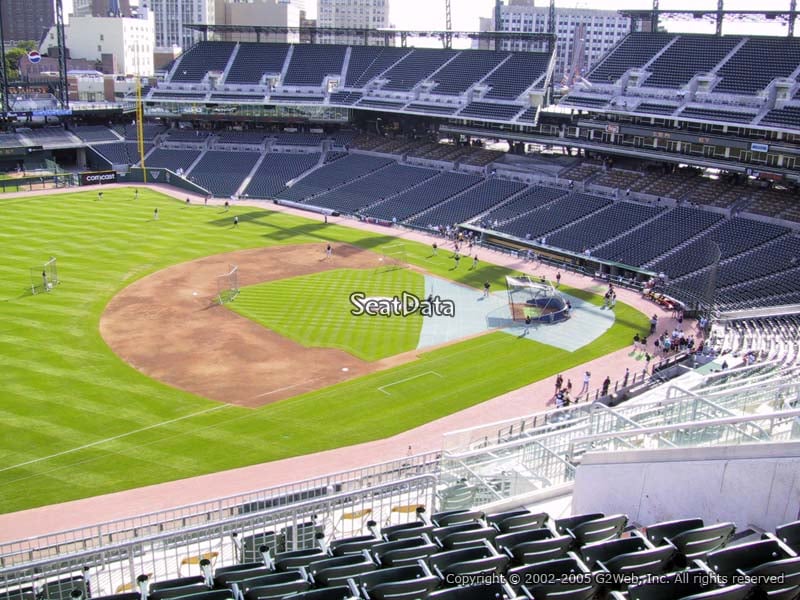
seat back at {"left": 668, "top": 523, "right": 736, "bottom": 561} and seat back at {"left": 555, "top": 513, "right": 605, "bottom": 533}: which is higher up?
seat back at {"left": 668, "top": 523, "right": 736, "bottom": 561}

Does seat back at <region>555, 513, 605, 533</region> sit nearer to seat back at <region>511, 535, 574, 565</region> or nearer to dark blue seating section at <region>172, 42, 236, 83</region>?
seat back at <region>511, 535, 574, 565</region>

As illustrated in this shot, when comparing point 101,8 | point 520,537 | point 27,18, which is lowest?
point 520,537

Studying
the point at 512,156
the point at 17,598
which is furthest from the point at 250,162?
the point at 17,598

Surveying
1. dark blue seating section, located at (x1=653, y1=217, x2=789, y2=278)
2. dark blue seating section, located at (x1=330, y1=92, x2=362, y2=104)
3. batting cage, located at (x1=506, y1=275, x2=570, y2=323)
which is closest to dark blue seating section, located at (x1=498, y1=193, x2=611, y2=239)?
dark blue seating section, located at (x1=653, y1=217, x2=789, y2=278)

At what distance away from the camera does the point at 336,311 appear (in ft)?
146

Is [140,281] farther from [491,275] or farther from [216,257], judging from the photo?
[491,275]

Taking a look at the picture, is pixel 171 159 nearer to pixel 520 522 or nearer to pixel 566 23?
pixel 520 522

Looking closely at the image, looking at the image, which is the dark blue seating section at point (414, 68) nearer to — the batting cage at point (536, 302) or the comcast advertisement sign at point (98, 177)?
the comcast advertisement sign at point (98, 177)

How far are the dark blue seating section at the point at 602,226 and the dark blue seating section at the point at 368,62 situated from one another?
36498 mm

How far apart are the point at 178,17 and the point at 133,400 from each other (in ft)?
591

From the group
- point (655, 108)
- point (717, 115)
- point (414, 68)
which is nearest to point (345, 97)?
point (414, 68)

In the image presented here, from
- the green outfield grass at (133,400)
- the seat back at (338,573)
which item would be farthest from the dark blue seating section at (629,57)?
the seat back at (338,573)

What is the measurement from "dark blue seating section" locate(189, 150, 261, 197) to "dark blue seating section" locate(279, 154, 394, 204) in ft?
20.8

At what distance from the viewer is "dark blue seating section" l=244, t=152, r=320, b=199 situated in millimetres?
77938
